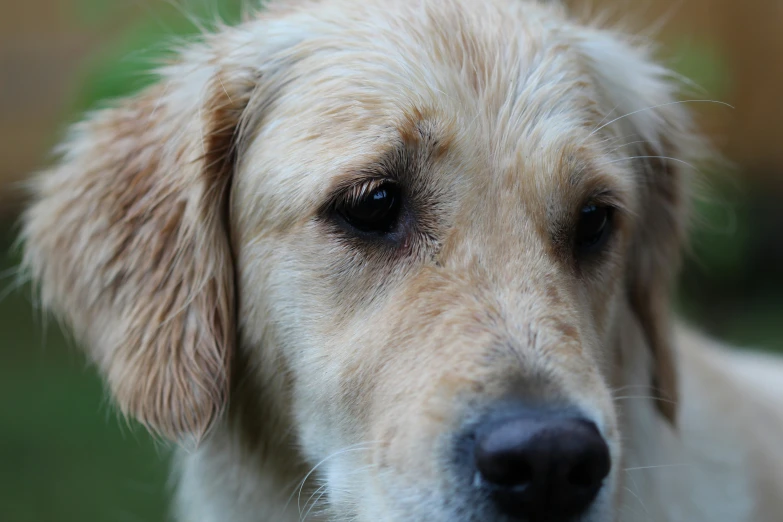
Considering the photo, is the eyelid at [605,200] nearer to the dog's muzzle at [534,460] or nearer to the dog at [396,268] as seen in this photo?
the dog at [396,268]

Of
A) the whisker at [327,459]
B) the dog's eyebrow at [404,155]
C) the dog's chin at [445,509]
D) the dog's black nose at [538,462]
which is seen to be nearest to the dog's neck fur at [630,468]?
the whisker at [327,459]

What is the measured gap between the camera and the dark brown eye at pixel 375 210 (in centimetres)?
264

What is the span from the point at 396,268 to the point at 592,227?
77cm

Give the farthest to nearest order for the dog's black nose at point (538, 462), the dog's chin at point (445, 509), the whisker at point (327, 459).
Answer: the whisker at point (327, 459) < the dog's chin at point (445, 509) < the dog's black nose at point (538, 462)

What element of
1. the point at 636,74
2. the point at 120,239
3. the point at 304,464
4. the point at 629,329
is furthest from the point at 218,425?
the point at 636,74

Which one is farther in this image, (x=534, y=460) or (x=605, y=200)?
(x=605, y=200)

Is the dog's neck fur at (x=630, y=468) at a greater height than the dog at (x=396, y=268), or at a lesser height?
lesser

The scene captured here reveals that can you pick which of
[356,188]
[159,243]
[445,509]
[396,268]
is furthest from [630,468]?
[159,243]

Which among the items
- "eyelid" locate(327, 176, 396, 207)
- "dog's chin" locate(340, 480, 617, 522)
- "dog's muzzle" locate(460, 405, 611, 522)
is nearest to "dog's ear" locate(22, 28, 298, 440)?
"eyelid" locate(327, 176, 396, 207)

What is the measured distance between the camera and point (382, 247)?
2.65m

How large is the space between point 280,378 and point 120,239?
0.84 m

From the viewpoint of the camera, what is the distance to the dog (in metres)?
2.30

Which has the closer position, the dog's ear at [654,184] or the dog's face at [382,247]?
the dog's face at [382,247]

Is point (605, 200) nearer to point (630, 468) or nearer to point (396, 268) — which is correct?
point (396, 268)
